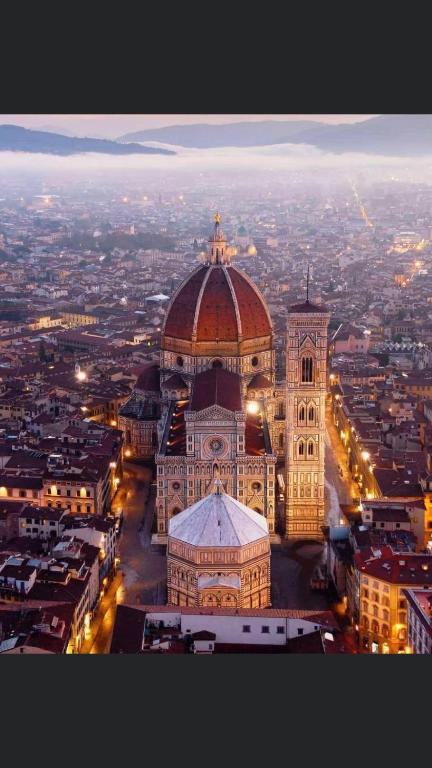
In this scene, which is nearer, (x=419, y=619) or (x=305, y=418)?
(x=419, y=619)

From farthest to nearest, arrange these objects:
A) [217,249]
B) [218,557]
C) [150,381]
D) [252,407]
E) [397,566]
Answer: [150,381] < [217,249] < [252,407] < [218,557] < [397,566]

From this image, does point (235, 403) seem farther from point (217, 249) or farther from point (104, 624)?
point (104, 624)

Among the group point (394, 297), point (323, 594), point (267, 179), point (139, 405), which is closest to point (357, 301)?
point (394, 297)

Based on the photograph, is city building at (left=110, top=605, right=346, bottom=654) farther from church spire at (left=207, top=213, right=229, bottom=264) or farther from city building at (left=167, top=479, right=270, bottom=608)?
church spire at (left=207, top=213, right=229, bottom=264)

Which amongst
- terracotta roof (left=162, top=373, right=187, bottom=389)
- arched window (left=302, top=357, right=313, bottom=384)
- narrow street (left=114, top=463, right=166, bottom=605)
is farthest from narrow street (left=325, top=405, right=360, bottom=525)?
terracotta roof (left=162, top=373, right=187, bottom=389)

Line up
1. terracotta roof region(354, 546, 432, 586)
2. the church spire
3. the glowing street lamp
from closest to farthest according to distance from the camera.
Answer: terracotta roof region(354, 546, 432, 586) → the glowing street lamp → the church spire

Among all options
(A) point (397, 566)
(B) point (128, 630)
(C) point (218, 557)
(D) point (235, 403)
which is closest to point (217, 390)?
(D) point (235, 403)

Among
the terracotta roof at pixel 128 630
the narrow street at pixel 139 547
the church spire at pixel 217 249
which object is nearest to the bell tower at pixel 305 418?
the narrow street at pixel 139 547

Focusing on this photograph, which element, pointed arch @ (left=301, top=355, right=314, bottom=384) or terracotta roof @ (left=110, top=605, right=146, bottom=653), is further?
pointed arch @ (left=301, top=355, right=314, bottom=384)
